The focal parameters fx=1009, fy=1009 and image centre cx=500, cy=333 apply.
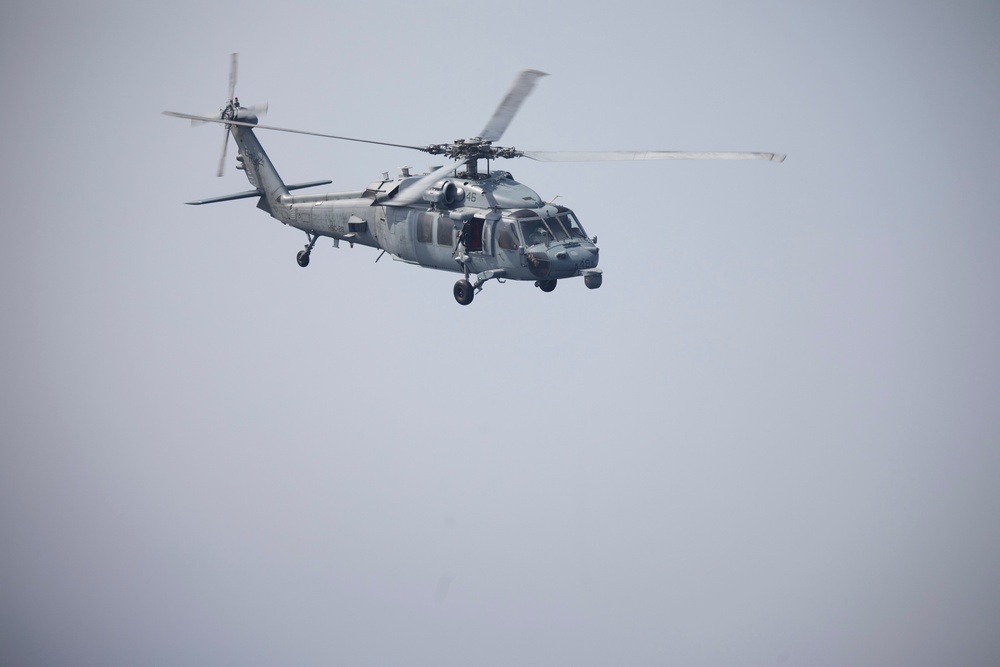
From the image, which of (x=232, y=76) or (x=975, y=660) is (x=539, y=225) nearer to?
(x=232, y=76)

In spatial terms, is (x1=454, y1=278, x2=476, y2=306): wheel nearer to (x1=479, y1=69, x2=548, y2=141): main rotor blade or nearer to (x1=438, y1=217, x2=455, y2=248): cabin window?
(x1=438, y1=217, x2=455, y2=248): cabin window

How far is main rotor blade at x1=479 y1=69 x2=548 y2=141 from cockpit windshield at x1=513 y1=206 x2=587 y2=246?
2064 millimetres

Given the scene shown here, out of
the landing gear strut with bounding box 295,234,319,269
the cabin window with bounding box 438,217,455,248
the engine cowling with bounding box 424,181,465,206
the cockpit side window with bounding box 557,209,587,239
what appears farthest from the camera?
the landing gear strut with bounding box 295,234,319,269

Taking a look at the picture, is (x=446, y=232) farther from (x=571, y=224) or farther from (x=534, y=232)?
(x=571, y=224)

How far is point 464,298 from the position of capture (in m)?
23.0

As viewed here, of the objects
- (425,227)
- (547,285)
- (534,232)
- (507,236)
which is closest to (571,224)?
(534,232)

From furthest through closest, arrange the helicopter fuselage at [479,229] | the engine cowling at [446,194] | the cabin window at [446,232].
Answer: the engine cowling at [446,194] < the cabin window at [446,232] < the helicopter fuselage at [479,229]

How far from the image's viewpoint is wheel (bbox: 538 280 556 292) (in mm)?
23469

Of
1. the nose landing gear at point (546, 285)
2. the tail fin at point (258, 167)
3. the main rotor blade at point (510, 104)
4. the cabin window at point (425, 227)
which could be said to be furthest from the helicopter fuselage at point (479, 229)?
the tail fin at point (258, 167)

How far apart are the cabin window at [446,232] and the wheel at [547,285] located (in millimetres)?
2358

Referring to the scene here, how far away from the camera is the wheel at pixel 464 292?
75.4ft

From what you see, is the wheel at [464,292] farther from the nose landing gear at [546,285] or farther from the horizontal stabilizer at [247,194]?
the horizontal stabilizer at [247,194]

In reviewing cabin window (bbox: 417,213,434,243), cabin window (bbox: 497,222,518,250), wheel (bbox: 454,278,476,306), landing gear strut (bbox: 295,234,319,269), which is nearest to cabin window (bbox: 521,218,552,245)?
cabin window (bbox: 497,222,518,250)

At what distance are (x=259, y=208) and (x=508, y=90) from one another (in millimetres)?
11530
